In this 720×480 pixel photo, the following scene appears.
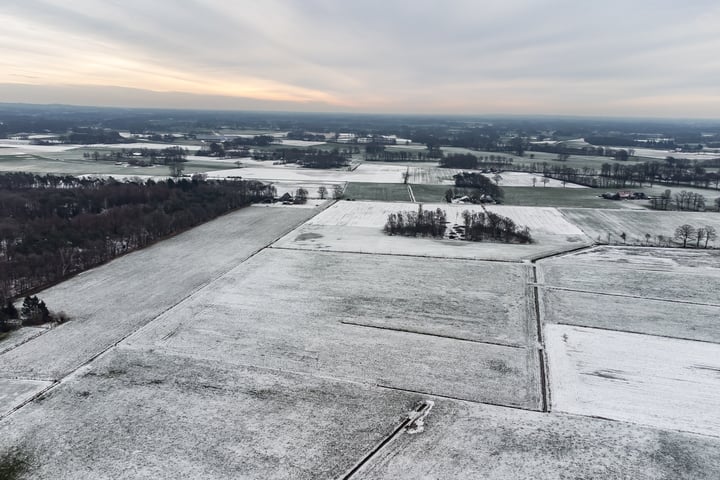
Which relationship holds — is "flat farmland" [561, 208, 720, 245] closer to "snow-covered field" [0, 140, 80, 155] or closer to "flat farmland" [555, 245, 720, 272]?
"flat farmland" [555, 245, 720, 272]

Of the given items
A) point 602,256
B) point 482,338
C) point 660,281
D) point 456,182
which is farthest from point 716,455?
point 456,182

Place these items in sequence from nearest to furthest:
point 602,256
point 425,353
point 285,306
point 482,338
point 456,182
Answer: point 425,353 → point 482,338 → point 285,306 → point 602,256 → point 456,182

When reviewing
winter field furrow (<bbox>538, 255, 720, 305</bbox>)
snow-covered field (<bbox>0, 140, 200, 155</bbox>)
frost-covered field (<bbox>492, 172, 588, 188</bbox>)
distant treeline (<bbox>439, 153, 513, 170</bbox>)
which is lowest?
winter field furrow (<bbox>538, 255, 720, 305</bbox>)

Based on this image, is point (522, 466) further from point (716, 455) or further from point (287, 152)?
point (287, 152)

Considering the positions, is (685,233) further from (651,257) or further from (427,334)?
(427,334)

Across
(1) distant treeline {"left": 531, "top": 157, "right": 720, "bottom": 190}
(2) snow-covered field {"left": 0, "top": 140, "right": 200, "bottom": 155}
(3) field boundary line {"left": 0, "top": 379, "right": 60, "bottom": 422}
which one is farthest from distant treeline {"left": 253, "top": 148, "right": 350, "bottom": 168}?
(3) field boundary line {"left": 0, "top": 379, "right": 60, "bottom": 422}

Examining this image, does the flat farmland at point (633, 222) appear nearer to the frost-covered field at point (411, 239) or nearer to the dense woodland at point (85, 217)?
the frost-covered field at point (411, 239)

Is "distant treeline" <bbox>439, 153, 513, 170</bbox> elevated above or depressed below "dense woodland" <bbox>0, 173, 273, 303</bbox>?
above
